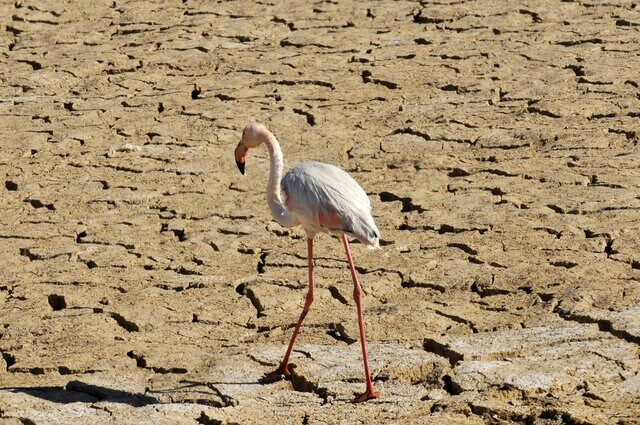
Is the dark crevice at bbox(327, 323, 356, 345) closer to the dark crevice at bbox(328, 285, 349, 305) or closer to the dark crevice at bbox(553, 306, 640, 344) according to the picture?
the dark crevice at bbox(328, 285, 349, 305)

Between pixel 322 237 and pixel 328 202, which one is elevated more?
pixel 328 202

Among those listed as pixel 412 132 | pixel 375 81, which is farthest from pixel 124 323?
pixel 375 81

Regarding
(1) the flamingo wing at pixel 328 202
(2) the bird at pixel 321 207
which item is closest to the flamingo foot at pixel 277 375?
(2) the bird at pixel 321 207

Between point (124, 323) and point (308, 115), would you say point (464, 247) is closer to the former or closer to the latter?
point (124, 323)

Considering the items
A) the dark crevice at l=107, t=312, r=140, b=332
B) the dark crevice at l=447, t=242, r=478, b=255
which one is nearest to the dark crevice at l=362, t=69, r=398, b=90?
the dark crevice at l=447, t=242, r=478, b=255

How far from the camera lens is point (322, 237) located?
6.61 meters

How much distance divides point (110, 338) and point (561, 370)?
1.73 meters

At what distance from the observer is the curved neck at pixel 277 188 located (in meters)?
5.24

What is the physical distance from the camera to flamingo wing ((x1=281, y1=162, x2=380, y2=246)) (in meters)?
4.95

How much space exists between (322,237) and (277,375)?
5.06ft

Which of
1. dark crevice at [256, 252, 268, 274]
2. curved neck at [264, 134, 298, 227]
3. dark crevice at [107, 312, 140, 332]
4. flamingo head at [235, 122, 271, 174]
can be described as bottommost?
dark crevice at [107, 312, 140, 332]

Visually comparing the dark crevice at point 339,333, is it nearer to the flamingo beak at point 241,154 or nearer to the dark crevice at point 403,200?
Result: the flamingo beak at point 241,154

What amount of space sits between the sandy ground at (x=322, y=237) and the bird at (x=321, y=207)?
19 cm

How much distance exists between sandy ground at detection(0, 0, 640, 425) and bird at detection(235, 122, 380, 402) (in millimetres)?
185
